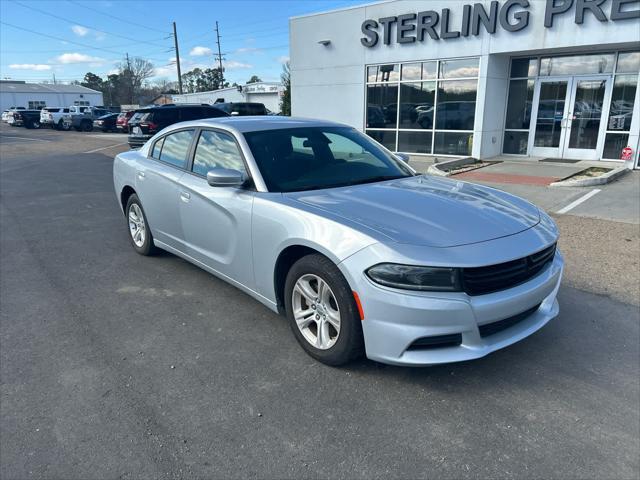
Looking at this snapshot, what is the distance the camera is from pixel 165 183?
4832mm

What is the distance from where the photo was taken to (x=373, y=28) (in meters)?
16.1

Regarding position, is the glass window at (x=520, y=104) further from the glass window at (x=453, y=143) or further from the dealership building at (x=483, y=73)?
the glass window at (x=453, y=143)

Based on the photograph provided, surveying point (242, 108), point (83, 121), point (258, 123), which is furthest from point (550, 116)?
point (83, 121)

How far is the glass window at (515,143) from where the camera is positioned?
50.4ft

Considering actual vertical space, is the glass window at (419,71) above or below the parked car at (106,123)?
above

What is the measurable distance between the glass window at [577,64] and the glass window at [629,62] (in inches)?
7.8

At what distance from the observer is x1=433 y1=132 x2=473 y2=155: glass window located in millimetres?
15258

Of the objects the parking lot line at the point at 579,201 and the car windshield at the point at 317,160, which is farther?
the parking lot line at the point at 579,201

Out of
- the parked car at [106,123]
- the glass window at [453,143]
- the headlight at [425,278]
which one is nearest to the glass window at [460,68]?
the glass window at [453,143]

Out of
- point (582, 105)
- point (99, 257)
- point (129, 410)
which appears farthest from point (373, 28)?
point (129, 410)

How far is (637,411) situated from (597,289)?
212 centimetres

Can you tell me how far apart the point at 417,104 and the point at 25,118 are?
37547 mm

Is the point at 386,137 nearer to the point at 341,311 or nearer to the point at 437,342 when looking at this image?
the point at 341,311

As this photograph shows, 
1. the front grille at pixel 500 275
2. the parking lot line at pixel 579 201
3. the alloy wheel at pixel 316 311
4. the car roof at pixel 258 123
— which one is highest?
the car roof at pixel 258 123
